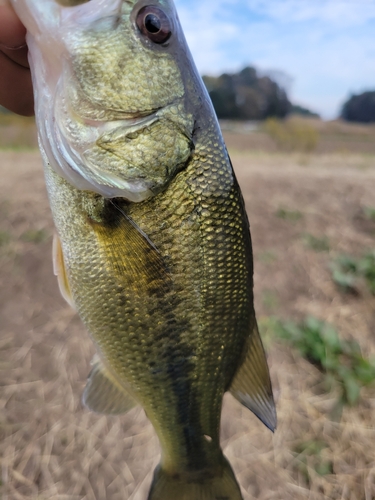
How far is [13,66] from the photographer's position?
1396 mm

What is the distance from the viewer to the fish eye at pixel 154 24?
1.01m

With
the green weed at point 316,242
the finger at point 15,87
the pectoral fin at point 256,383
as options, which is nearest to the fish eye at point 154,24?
the finger at point 15,87

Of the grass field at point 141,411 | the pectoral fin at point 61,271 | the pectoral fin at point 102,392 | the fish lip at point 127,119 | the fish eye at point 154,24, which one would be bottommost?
the grass field at point 141,411

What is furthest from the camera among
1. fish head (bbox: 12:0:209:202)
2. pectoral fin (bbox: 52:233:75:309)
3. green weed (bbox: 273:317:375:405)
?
green weed (bbox: 273:317:375:405)

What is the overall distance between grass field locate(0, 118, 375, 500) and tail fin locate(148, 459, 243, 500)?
86 centimetres

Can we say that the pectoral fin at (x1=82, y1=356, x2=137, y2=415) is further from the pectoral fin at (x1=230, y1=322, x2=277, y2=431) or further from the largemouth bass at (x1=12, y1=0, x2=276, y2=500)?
the pectoral fin at (x1=230, y1=322, x2=277, y2=431)

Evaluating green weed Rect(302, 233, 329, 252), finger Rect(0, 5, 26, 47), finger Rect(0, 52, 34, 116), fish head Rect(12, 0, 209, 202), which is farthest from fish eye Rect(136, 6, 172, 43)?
green weed Rect(302, 233, 329, 252)

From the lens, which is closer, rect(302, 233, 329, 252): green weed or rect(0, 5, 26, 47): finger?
rect(0, 5, 26, 47): finger

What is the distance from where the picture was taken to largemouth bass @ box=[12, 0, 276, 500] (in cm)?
99

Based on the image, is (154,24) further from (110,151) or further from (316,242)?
(316,242)

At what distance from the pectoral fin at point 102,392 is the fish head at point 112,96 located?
67 cm

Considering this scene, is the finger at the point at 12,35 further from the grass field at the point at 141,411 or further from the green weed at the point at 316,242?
the green weed at the point at 316,242

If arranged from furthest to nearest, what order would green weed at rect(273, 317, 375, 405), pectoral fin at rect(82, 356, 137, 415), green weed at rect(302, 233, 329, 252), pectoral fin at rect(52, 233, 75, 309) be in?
1. green weed at rect(302, 233, 329, 252)
2. green weed at rect(273, 317, 375, 405)
3. pectoral fin at rect(82, 356, 137, 415)
4. pectoral fin at rect(52, 233, 75, 309)

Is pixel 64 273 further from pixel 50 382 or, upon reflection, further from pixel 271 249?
pixel 271 249
